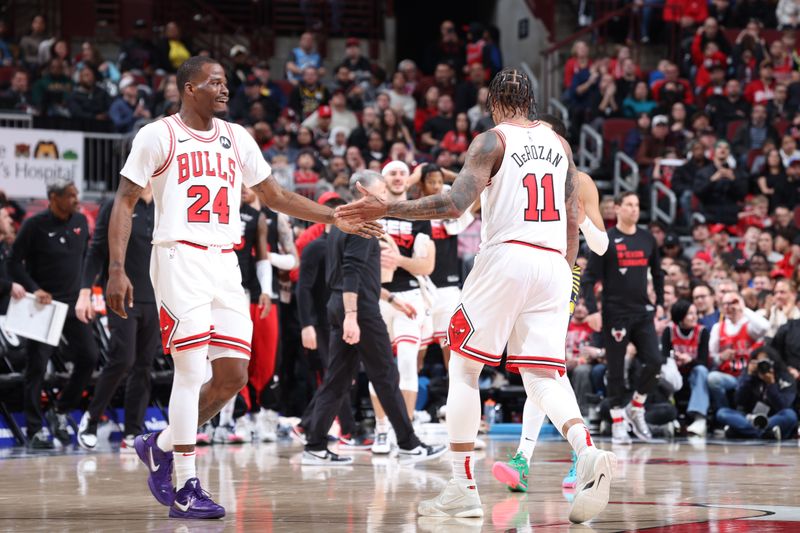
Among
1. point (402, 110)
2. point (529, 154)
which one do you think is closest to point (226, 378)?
point (529, 154)

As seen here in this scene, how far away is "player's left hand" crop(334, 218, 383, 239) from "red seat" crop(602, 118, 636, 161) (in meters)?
13.6

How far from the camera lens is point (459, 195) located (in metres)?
5.88

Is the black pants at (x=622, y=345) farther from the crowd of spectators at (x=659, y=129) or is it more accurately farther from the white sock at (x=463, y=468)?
the white sock at (x=463, y=468)

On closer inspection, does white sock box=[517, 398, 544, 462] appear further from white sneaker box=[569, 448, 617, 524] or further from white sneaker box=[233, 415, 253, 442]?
white sneaker box=[233, 415, 253, 442]

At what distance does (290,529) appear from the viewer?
5.46 metres

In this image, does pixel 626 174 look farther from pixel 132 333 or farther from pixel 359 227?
pixel 359 227

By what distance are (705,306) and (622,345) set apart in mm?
2370

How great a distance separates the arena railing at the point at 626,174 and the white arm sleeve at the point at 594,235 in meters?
10.8

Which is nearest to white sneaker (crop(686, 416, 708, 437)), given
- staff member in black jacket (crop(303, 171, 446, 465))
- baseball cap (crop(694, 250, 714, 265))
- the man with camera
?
the man with camera

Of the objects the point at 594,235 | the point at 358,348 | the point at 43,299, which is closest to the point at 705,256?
the point at 358,348

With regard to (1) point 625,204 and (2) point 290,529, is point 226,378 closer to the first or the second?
(2) point 290,529

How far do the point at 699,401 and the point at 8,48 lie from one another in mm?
13038

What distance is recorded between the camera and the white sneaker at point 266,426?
11516mm

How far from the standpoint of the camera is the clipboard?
10.3m
